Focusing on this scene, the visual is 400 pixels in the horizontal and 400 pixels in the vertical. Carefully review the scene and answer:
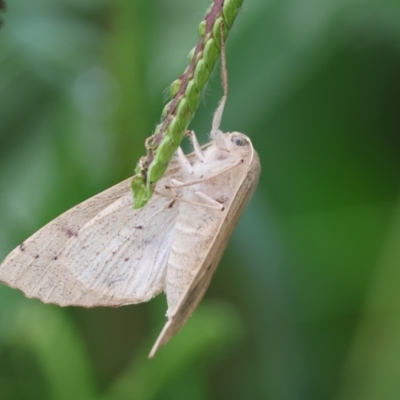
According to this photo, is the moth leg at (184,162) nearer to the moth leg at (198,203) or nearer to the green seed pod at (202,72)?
the moth leg at (198,203)

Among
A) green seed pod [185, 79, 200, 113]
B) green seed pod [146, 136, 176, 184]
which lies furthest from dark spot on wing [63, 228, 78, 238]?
green seed pod [185, 79, 200, 113]

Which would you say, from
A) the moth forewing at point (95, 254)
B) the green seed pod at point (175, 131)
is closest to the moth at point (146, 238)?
the moth forewing at point (95, 254)

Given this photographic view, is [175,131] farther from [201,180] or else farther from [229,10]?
[201,180]

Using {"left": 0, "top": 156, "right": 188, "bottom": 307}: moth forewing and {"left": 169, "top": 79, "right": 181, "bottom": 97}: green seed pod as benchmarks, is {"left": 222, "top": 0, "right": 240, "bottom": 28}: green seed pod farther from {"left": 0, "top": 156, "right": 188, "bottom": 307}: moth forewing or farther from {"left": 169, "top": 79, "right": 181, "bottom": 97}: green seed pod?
{"left": 0, "top": 156, "right": 188, "bottom": 307}: moth forewing

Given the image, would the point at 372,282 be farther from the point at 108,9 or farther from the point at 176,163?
the point at 108,9

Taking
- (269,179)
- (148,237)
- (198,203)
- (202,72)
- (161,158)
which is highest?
(202,72)

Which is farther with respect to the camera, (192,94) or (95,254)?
(95,254)

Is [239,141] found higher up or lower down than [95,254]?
higher up

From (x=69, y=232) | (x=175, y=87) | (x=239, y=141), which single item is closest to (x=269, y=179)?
(x=239, y=141)

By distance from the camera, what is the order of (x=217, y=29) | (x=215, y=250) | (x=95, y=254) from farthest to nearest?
1. (x=95, y=254)
2. (x=215, y=250)
3. (x=217, y=29)
